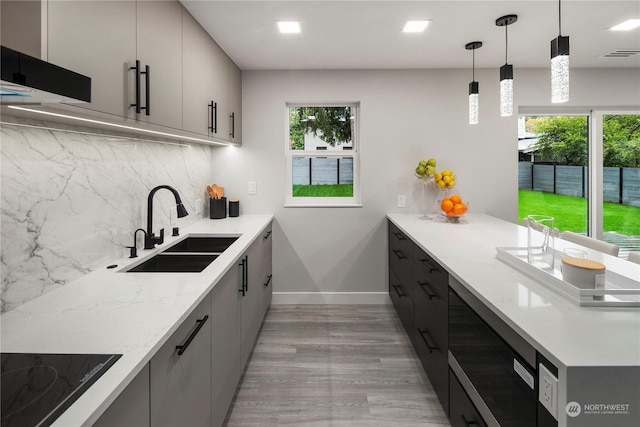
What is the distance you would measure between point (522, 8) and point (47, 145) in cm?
262

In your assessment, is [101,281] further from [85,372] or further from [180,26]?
[180,26]

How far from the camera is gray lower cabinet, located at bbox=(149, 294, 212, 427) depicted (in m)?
1.12

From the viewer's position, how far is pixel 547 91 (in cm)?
373

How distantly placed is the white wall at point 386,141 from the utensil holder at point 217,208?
328 millimetres

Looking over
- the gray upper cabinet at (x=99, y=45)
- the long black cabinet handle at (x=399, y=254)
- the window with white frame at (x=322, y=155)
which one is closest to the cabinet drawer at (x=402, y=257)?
the long black cabinet handle at (x=399, y=254)

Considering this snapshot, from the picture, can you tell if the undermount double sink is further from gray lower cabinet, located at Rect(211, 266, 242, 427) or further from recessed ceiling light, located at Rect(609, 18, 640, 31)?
recessed ceiling light, located at Rect(609, 18, 640, 31)

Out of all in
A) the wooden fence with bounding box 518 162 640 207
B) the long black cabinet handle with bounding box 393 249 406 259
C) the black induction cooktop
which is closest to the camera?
the black induction cooktop

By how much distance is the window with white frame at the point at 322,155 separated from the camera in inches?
155

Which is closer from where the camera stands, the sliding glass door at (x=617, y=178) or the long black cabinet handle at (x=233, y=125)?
the long black cabinet handle at (x=233, y=125)

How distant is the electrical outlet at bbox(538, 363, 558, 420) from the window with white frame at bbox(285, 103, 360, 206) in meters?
2.95

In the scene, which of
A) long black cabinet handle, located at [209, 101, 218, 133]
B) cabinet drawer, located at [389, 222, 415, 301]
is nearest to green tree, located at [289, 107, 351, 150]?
cabinet drawer, located at [389, 222, 415, 301]

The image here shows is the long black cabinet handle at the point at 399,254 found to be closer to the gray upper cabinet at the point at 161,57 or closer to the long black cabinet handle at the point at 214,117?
the long black cabinet handle at the point at 214,117

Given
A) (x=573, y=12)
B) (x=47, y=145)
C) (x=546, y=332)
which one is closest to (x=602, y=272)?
(x=546, y=332)

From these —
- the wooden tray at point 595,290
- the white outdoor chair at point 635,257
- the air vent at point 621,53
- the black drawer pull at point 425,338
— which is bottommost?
the black drawer pull at point 425,338
